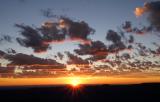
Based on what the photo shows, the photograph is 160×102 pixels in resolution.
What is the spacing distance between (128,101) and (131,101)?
2.33 feet

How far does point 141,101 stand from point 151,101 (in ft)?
7.76

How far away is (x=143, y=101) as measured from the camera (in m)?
68.2

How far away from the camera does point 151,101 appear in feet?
220

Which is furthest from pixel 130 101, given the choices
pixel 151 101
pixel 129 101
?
pixel 151 101

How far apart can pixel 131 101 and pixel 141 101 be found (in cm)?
230

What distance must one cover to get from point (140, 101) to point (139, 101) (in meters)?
0.23

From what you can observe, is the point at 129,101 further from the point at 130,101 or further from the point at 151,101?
the point at 151,101

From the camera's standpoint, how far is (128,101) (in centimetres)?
6825

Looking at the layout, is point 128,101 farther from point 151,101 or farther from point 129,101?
point 151,101

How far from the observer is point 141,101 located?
224 feet

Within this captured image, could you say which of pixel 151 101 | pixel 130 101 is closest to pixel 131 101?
pixel 130 101

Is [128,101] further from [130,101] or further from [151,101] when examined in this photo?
[151,101]

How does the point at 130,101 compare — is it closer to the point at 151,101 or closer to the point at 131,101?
the point at 131,101

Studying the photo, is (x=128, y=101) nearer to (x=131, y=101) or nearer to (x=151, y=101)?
(x=131, y=101)
